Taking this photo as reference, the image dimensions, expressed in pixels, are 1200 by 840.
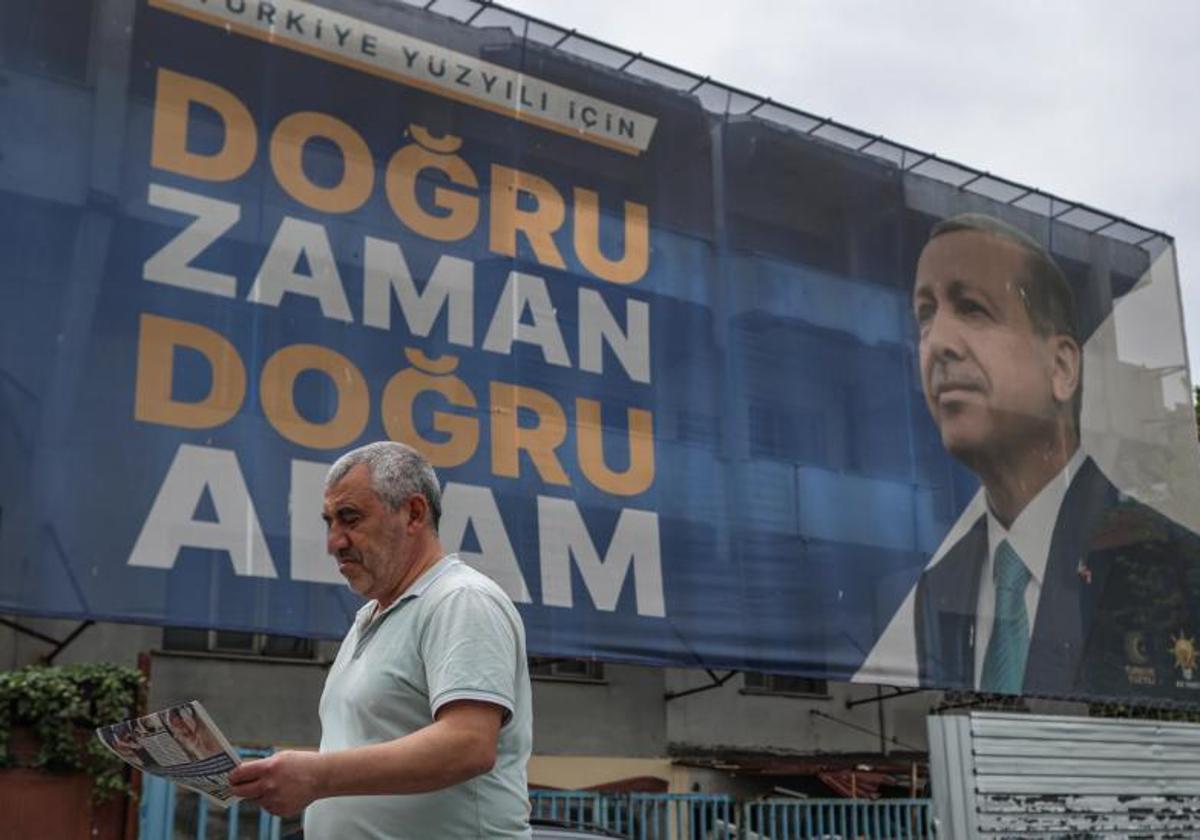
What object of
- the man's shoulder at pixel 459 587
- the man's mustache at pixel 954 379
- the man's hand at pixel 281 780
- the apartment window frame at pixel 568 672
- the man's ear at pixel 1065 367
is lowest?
the man's hand at pixel 281 780

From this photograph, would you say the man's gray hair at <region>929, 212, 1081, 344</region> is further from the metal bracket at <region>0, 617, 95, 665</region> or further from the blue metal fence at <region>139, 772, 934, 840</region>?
the metal bracket at <region>0, 617, 95, 665</region>

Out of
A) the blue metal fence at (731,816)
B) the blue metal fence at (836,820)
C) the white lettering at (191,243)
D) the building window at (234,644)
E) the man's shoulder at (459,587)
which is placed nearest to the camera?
the man's shoulder at (459,587)

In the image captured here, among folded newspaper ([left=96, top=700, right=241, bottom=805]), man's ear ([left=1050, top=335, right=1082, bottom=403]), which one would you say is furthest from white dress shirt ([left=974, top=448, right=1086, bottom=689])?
folded newspaper ([left=96, top=700, right=241, bottom=805])

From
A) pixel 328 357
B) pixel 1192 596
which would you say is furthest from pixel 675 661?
pixel 1192 596

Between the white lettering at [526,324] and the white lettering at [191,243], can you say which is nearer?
the white lettering at [191,243]

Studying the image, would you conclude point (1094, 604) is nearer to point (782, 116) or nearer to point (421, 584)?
point (782, 116)

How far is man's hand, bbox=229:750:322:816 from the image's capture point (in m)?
2.02

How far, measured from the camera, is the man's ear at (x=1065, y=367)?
13.1m

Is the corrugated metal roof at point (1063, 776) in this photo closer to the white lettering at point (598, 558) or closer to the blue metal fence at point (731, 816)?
the blue metal fence at point (731, 816)

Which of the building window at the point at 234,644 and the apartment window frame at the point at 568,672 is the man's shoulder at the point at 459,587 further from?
the apartment window frame at the point at 568,672

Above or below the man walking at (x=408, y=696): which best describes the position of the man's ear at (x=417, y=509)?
above

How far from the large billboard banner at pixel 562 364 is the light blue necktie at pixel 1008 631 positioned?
0.03 meters

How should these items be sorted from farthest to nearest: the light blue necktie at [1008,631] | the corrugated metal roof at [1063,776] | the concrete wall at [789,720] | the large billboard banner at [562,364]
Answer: the concrete wall at [789,720]
the light blue necktie at [1008,631]
the corrugated metal roof at [1063,776]
the large billboard banner at [562,364]

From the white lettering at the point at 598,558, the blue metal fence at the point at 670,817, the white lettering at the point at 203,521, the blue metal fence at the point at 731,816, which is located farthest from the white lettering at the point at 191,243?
the blue metal fence at the point at 731,816
